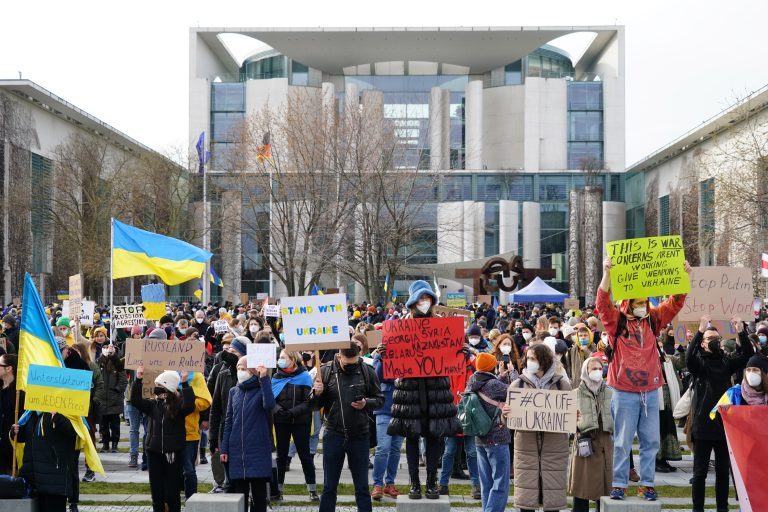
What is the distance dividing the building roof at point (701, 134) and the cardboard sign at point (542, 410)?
121 feet

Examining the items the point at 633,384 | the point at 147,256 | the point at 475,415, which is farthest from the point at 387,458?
the point at 147,256

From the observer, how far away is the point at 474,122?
79625 mm

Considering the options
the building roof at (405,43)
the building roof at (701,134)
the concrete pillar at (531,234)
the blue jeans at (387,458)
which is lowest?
the blue jeans at (387,458)

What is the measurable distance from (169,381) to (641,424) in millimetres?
4469

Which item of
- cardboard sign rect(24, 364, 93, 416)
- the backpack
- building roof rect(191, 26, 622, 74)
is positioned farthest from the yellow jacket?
building roof rect(191, 26, 622, 74)

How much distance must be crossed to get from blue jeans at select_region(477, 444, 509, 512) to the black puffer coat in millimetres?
504

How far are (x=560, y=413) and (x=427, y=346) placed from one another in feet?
5.48

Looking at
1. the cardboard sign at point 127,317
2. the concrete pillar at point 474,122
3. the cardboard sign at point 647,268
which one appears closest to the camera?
the cardboard sign at point 647,268

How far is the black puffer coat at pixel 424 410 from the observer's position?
9.43 metres

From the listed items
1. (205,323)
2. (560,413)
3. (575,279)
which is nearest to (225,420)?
(560,413)

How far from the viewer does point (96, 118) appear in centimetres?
6612

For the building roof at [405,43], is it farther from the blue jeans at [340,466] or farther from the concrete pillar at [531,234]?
the blue jeans at [340,466]

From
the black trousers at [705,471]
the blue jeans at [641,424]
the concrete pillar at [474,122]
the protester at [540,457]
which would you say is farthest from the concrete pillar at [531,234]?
the protester at [540,457]

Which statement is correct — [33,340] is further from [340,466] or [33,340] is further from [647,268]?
[647,268]
